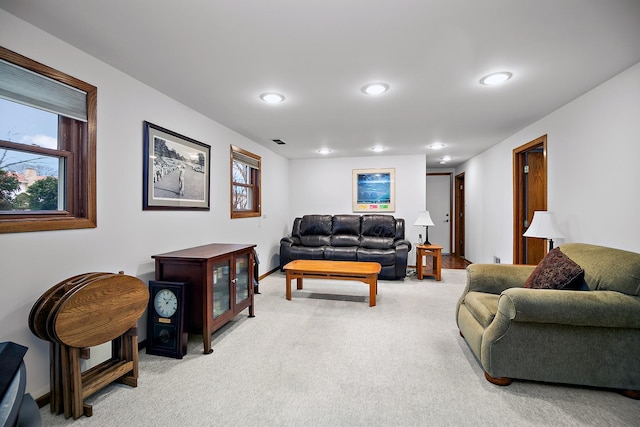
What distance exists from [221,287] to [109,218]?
3.45 ft

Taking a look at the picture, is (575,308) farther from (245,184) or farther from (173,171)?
(245,184)

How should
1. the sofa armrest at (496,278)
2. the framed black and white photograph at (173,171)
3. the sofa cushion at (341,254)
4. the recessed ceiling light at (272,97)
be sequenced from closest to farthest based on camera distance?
the sofa armrest at (496,278)
the framed black and white photograph at (173,171)
the recessed ceiling light at (272,97)
the sofa cushion at (341,254)

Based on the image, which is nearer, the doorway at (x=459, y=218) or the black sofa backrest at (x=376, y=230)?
the black sofa backrest at (x=376, y=230)

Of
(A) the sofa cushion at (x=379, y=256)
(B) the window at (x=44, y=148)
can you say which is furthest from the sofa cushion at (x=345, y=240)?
(B) the window at (x=44, y=148)

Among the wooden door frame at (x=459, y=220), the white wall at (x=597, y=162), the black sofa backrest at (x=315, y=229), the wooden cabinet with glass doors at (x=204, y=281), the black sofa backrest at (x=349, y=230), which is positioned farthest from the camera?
the wooden door frame at (x=459, y=220)

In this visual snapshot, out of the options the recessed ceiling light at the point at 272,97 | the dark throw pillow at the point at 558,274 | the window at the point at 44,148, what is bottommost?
the dark throw pillow at the point at 558,274

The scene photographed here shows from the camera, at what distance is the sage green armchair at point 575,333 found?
5.71ft

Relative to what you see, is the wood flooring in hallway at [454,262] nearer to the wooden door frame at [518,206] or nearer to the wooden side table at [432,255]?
the wooden side table at [432,255]

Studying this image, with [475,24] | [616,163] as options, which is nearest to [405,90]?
[475,24]

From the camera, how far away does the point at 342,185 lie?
6.10 metres

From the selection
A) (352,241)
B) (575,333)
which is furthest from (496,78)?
(352,241)

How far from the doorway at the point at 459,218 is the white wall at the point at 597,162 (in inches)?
118

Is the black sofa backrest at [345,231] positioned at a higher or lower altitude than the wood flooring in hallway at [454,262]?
higher

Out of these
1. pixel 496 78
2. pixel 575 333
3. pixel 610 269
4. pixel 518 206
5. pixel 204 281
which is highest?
pixel 496 78
